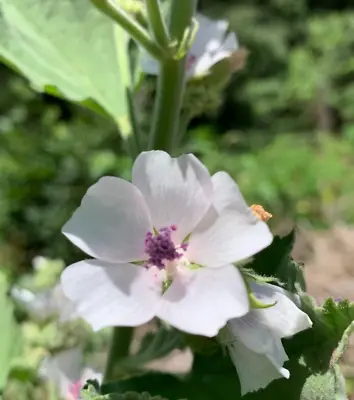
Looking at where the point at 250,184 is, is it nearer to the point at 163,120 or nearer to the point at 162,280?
the point at 163,120

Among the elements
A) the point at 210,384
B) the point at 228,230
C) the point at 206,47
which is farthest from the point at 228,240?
the point at 206,47

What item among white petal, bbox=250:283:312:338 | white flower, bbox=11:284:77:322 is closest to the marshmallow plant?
white petal, bbox=250:283:312:338

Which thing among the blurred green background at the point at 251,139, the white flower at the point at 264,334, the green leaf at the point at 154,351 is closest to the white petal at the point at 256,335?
the white flower at the point at 264,334

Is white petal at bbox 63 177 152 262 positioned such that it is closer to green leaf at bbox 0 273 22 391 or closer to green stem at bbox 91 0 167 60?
green stem at bbox 91 0 167 60

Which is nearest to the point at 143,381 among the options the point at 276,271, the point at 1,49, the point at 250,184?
the point at 276,271

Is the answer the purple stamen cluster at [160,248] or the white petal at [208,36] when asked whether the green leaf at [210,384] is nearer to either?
the purple stamen cluster at [160,248]

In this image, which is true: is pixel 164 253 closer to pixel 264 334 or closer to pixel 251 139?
pixel 264 334
